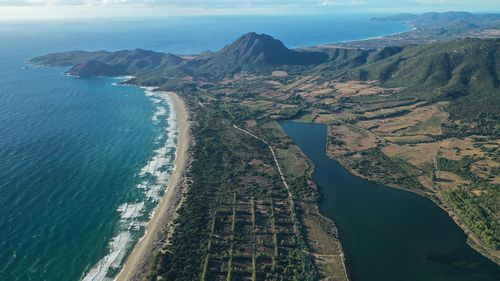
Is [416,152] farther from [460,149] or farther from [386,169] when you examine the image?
[386,169]

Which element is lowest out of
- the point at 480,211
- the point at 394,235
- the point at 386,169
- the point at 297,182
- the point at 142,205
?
the point at 394,235

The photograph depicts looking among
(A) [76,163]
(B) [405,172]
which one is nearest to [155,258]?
(A) [76,163]

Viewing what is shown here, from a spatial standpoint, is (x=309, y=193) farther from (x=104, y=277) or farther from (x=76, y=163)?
(x=76, y=163)

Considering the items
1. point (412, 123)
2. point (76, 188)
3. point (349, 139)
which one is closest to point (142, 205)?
point (76, 188)

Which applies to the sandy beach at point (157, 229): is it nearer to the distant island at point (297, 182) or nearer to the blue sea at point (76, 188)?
the distant island at point (297, 182)

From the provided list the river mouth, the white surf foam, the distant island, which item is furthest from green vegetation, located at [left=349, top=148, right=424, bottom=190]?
the white surf foam

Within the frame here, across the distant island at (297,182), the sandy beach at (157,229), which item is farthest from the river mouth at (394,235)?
the sandy beach at (157,229)

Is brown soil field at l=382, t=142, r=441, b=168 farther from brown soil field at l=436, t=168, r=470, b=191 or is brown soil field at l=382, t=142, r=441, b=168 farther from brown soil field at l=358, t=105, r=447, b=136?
brown soil field at l=358, t=105, r=447, b=136
